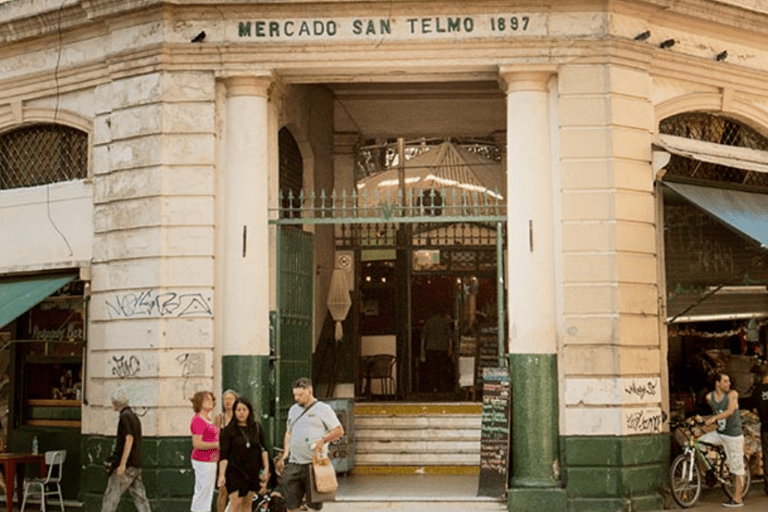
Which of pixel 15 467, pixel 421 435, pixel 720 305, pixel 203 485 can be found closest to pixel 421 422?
pixel 421 435

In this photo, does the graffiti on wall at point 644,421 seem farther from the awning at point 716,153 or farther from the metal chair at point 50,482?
the metal chair at point 50,482

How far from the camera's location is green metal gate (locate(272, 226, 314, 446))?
12766 mm

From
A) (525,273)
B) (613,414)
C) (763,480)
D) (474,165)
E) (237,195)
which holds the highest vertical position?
(474,165)

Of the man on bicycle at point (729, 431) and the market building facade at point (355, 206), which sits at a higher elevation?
the market building facade at point (355, 206)

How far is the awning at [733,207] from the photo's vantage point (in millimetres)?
12562

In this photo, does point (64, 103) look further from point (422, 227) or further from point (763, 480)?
point (763, 480)

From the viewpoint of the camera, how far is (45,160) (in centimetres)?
1442

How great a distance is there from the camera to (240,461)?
33.4 ft

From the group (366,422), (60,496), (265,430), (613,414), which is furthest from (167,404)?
(613,414)

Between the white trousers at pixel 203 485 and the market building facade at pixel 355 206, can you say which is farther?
the market building facade at pixel 355 206

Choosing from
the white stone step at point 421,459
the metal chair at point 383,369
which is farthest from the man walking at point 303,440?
the metal chair at point 383,369

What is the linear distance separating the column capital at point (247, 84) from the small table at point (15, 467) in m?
5.04

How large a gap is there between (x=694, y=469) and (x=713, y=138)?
4379 millimetres

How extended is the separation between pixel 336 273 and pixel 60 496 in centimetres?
602
